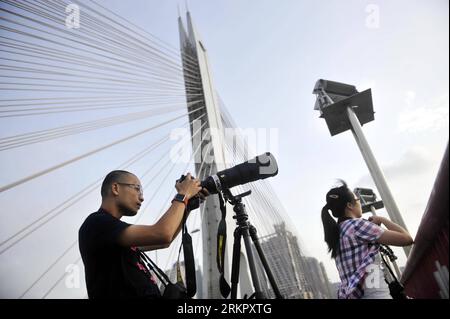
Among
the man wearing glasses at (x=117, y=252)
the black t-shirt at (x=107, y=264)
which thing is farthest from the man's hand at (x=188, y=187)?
the black t-shirt at (x=107, y=264)

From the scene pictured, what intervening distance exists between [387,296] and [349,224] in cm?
30

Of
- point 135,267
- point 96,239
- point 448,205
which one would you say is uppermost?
point 448,205

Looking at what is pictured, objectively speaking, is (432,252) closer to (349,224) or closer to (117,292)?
(349,224)

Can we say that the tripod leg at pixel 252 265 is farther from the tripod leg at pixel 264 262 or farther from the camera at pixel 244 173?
the camera at pixel 244 173

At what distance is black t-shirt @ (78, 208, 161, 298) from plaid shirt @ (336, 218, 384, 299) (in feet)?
2.63

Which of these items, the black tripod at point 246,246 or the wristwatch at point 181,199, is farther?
the black tripod at point 246,246

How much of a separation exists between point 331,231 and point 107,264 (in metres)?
1.03

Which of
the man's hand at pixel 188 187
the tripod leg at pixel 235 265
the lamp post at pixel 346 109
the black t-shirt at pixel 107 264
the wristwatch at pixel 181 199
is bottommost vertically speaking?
the tripod leg at pixel 235 265

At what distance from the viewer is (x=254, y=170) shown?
4.24ft

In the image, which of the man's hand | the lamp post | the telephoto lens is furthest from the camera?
the lamp post

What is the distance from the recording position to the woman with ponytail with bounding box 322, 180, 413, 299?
1075 millimetres

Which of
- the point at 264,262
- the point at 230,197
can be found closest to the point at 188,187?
the point at 230,197

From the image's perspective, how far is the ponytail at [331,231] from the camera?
4.19ft
